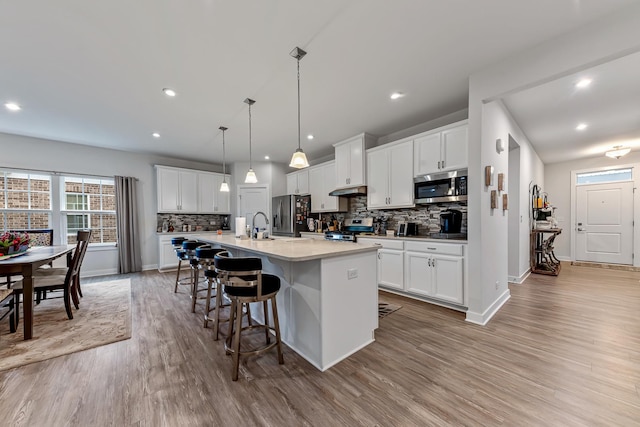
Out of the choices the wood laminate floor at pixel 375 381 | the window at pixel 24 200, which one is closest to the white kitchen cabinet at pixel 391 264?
the wood laminate floor at pixel 375 381

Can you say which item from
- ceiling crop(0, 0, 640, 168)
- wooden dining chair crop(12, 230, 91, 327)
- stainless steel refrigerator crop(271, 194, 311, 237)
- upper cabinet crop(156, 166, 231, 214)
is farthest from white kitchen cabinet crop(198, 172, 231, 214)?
wooden dining chair crop(12, 230, 91, 327)

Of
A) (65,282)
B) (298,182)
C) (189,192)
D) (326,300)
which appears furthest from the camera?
(298,182)

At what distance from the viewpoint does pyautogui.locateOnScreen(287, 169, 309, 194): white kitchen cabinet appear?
5969 mm

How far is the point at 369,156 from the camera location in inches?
173

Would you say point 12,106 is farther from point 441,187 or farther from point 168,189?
point 441,187

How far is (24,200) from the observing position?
457cm

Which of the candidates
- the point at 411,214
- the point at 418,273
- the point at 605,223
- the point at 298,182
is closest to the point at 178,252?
the point at 298,182

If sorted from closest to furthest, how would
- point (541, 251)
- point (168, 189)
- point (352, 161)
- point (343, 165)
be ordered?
point (352, 161) < point (343, 165) < point (541, 251) < point (168, 189)

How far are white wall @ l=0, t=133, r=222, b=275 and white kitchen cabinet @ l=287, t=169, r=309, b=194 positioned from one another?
2387 millimetres

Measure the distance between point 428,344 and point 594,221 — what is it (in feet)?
22.6

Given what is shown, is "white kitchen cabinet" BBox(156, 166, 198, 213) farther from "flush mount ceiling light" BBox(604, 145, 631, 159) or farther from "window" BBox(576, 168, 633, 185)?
"window" BBox(576, 168, 633, 185)

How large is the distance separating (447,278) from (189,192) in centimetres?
590

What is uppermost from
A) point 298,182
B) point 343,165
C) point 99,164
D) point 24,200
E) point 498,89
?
point 498,89

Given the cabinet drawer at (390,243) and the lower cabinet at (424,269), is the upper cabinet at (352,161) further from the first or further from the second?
the lower cabinet at (424,269)
